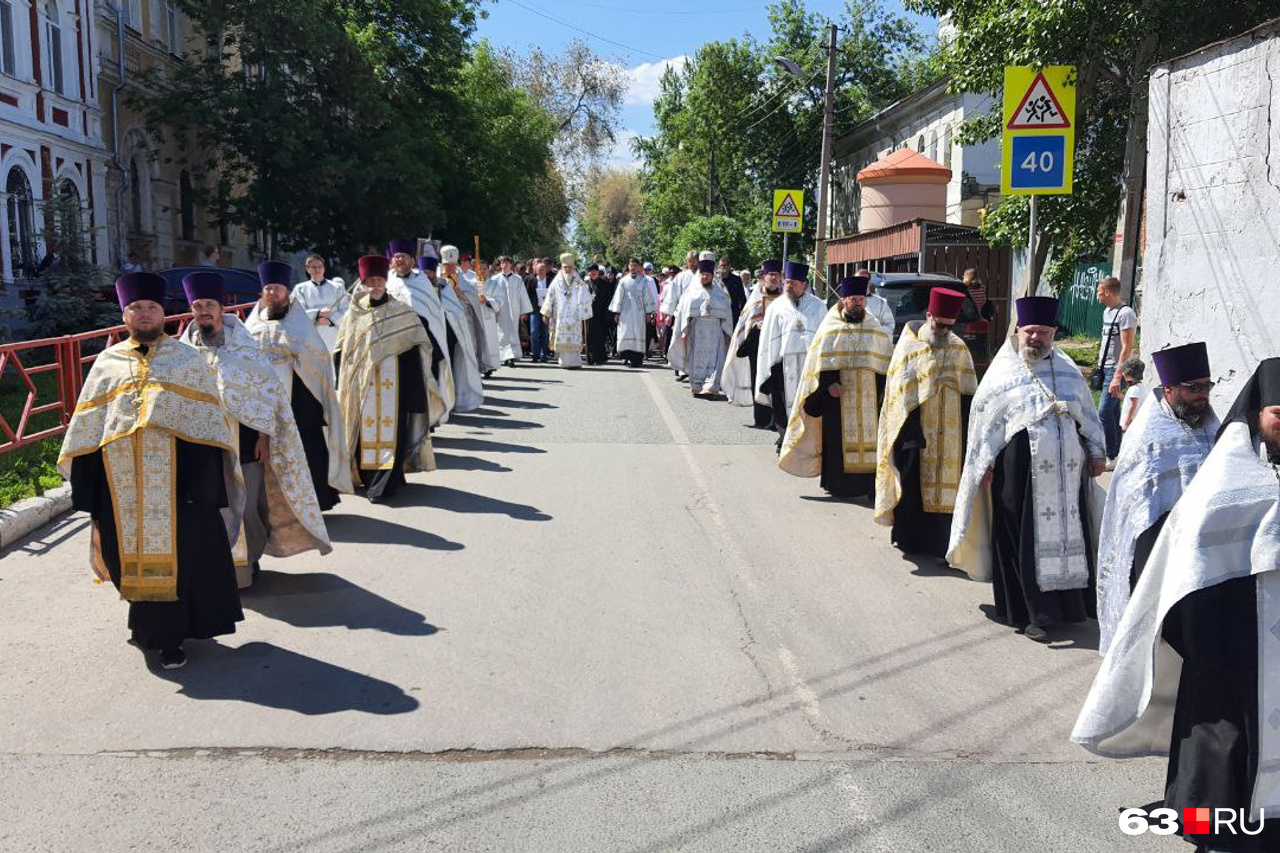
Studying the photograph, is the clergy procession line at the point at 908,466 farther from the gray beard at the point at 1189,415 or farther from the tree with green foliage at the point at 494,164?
the tree with green foliage at the point at 494,164

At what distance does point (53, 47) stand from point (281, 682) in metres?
25.8

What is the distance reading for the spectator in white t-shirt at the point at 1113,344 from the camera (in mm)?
11547

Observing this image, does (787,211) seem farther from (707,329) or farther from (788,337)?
(788,337)

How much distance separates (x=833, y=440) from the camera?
Result: 1003 centimetres

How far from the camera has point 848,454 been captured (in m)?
9.91

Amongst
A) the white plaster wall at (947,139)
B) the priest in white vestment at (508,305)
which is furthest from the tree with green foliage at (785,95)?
the priest in white vestment at (508,305)

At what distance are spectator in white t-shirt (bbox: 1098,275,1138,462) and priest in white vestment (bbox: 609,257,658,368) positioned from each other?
12.4 metres

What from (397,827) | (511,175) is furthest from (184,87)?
(397,827)

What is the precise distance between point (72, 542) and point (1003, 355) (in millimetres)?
6127

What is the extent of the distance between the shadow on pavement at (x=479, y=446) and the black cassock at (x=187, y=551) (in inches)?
265

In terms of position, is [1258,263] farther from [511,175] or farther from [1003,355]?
[511,175]

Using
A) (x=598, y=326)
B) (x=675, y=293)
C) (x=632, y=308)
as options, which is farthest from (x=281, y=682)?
(x=598, y=326)

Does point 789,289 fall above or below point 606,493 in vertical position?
above

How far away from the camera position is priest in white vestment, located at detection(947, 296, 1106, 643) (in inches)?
256
